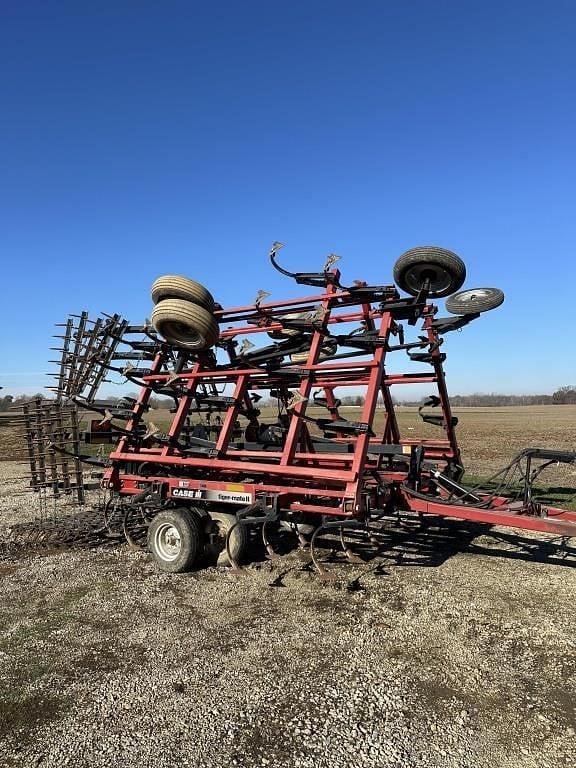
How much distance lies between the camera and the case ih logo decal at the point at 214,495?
6312 mm

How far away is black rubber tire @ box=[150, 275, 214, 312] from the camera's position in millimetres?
6988

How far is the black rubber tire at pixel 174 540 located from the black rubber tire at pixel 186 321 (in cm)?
209

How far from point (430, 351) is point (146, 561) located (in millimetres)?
4609

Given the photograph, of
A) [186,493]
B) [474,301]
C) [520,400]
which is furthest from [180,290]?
[520,400]

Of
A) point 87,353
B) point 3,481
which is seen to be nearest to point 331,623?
point 87,353

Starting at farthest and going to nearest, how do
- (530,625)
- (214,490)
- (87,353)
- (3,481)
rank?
(3,481), (87,353), (214,490), (530,625)

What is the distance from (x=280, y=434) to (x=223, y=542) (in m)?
2.46

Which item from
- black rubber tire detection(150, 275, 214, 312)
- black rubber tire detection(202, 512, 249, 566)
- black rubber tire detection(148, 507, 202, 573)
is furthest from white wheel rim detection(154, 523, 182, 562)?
black rubber tire detection(150, 275, 214, 312)

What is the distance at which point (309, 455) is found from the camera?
22.0 feet

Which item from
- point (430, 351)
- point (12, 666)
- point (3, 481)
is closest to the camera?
point (12, 666)

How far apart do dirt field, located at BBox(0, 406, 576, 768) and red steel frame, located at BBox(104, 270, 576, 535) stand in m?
0.80

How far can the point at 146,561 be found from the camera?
6.78 metres

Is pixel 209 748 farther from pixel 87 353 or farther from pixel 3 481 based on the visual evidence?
pixel 3 481

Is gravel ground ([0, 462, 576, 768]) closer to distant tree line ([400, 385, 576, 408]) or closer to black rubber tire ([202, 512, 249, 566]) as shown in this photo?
black rubber tire ([202, 512, 249, 566])
